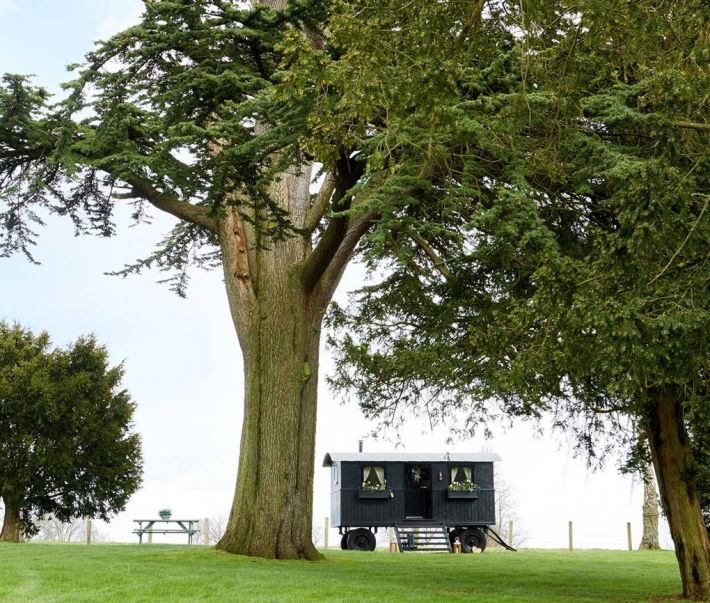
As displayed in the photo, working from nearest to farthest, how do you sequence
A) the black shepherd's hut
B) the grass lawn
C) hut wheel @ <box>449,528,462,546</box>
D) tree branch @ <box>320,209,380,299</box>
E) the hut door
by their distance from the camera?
1. the grass lawn
2. tree branch @ <box>320,209,380,299</box>
3. the black shepherd's hut
4. hut wheel @ <box>449,528,462,546</box>
5. the hut door

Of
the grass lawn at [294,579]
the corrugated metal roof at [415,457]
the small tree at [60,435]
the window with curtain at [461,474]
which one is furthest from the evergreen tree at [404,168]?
the window with curtain at [461,474]

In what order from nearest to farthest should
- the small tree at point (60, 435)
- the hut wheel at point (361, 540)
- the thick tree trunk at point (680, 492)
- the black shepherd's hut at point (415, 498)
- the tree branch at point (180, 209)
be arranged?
the thick tree trunk at point (680, 492) → the tree branch at point (180, 209) → the small tree at point (60, 435) → the black shepherd's hut at point (415, 498) → the hut wheel at point (361, 540)

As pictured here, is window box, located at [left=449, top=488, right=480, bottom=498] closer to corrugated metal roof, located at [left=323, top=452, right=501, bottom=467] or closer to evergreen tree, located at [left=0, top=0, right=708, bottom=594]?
corrugated metal roof, located at [left=323, top=452, right=501, bottom=467]

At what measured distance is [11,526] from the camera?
68.8 feet

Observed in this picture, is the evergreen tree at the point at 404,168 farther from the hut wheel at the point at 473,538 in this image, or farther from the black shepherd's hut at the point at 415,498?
the hut wheel at the point at 473,538

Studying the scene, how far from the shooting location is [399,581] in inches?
456

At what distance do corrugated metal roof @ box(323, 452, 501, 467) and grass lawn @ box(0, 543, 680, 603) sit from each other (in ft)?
18.7

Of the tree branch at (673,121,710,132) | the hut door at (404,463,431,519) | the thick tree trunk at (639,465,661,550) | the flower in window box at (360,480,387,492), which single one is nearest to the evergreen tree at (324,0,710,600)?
the tree branch at (673,121,710,132)

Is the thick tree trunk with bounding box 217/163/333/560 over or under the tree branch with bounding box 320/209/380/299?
under

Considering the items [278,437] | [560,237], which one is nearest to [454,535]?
[278,437]

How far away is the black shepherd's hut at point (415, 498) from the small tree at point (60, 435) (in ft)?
17.6

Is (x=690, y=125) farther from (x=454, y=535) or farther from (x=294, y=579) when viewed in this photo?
(x=454, y=535)

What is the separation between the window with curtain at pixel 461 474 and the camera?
22.3 m

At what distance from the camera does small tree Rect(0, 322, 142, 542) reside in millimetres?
20391
